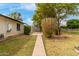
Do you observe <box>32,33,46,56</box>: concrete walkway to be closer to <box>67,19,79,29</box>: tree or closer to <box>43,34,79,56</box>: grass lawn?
<box>43,34,79,56</box>: grass lawn

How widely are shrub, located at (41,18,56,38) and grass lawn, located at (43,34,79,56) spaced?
0.72 ft

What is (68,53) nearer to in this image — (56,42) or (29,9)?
(56,42)

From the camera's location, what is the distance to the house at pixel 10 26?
612 cm

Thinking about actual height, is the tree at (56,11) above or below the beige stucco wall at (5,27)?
above

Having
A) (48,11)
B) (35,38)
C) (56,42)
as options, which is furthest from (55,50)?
(48,11)

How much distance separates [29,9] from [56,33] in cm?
108

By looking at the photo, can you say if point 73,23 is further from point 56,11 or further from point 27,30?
point 27,30

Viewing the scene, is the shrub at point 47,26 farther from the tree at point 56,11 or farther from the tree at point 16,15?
the tree at point 16,15

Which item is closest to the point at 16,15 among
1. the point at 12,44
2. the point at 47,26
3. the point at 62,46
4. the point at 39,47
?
the point at 12,44

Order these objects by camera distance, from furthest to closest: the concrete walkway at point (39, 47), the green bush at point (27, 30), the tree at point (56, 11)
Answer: the green bush at point (27, 30), the tree at point (56, 11), the concrete walkway at point (39, 47)

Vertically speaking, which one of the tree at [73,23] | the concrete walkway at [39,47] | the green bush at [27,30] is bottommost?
the concrete walkway at [39,47]

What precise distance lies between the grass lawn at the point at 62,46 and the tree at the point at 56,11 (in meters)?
0.30

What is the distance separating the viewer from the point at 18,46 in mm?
6039

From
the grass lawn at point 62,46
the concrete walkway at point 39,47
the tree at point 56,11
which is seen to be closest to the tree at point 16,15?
the tree at point 56,11
